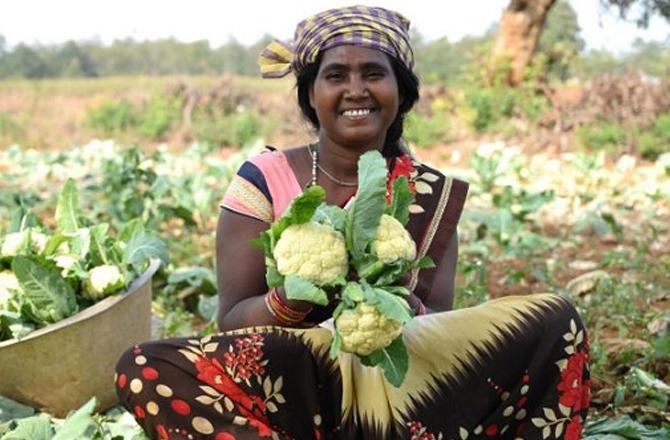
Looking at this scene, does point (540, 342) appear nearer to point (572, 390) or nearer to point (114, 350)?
point (572, 390)

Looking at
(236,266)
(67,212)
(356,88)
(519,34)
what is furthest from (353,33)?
(519,34)

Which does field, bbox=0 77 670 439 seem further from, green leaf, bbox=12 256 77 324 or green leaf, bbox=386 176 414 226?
green leaf, bbox=386 176 414 226

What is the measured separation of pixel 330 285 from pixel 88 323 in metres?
0.95

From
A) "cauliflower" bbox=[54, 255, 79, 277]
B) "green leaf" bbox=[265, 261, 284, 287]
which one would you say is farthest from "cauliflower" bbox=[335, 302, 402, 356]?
"cauliflower" bbox=[54, 255, 79, 277]

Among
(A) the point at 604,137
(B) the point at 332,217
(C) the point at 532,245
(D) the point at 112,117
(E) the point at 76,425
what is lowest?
(D) the point at 112,117

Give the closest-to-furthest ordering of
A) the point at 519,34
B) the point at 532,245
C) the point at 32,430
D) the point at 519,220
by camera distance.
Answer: the point at 32,430 < the point at 532,245 < the point at 519,220 < the point at 519,34

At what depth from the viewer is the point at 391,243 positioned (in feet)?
5.16

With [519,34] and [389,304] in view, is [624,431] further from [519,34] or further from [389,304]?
[519,34]

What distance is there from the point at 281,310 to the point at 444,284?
1.61 feet

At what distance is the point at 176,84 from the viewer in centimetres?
1582

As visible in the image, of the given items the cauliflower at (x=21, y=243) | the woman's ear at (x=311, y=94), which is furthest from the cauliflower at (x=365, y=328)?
the cauliflower at (x=21, y=243)

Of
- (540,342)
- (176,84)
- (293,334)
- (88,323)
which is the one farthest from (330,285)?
(176,84)

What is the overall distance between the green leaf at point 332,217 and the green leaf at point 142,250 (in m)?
0.97

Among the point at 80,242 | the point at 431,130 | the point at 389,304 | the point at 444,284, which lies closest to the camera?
the point at 389,304
